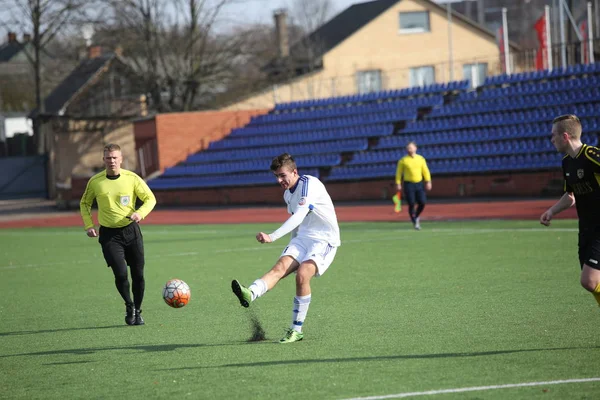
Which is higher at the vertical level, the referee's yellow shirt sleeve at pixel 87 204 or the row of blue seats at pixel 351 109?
the row of blue seats at pixel 351 109

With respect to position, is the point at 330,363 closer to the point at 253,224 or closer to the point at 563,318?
the point at 563,318

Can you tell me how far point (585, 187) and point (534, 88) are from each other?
2775 centimetres

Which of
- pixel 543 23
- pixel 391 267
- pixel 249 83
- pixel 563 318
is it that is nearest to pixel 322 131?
pixel 543 23

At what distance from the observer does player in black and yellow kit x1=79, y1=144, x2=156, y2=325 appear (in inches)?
436

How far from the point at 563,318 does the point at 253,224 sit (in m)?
19.2

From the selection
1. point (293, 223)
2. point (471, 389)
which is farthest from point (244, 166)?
point (471, 389)

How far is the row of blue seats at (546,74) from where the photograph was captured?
3312 cm

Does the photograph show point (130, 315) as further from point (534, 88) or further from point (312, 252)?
point (534, 88)

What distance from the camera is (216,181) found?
3981 centimetres

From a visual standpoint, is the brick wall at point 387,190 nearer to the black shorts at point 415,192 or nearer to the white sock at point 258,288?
the black shorts at point 415,192

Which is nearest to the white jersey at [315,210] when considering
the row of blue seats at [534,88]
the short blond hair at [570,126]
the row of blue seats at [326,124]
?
the short blond hair at [570,126]

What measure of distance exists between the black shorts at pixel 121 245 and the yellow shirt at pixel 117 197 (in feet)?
0.28

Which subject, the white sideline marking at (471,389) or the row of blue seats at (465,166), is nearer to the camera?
the white sideline marking at (471,389)

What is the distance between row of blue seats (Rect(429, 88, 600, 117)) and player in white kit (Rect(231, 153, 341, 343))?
24.2m
